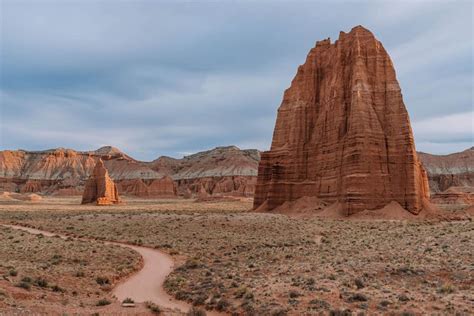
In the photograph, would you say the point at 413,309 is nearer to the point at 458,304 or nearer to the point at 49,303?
the point at 458,304

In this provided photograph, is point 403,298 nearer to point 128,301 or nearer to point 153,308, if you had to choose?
point 153,308

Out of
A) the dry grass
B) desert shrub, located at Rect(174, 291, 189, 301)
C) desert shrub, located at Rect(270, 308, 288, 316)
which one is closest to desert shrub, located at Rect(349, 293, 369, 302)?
desert shrub, located at Rect(270, 308, 288, 316)

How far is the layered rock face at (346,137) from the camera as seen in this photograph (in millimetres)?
49062

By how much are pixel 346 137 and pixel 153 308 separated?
41620 millimetres

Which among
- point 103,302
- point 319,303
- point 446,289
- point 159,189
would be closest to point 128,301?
point 103,302

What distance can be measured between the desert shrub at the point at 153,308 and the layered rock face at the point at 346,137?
3632cm

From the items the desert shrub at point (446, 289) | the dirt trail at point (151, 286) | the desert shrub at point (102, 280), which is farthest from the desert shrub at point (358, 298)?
the desert shrub at point (102, 280)

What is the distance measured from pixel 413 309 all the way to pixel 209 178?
17772 centimetres

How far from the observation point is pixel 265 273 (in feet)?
64.5

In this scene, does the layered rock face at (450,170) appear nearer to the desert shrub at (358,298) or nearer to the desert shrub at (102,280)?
the desert shrub at (358,298)

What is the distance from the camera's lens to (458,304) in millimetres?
13289

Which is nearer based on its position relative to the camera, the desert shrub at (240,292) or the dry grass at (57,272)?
the dry grass at (57,272)

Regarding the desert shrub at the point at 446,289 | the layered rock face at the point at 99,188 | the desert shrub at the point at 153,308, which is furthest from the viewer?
the layered rock face at the point at 99,188

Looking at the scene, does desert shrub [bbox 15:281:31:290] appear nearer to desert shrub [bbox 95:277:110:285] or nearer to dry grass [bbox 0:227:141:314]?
dry grass [bbox 0:227:141:314]
